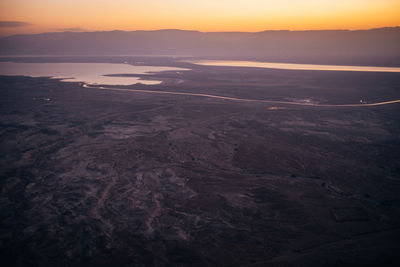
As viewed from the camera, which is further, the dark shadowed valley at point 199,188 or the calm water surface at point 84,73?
the calm water surface at point 84,73

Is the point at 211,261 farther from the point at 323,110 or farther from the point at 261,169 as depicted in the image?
the point at 323,110

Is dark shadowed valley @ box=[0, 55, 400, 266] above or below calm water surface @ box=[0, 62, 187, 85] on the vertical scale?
below

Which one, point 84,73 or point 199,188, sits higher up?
point 84,73

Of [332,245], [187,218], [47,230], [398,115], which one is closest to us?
[332,245]

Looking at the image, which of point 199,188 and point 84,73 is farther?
point 84,73

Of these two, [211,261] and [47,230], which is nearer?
[211,261]

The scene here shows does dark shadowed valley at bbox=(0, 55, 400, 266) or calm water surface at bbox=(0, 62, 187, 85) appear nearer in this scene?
dark shadowed valley at bbox=(0, 55, 400, 266)

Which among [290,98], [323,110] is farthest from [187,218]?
[290,98]

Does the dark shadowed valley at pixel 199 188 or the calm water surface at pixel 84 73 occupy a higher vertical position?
the calm water surface at pixel 84 73
